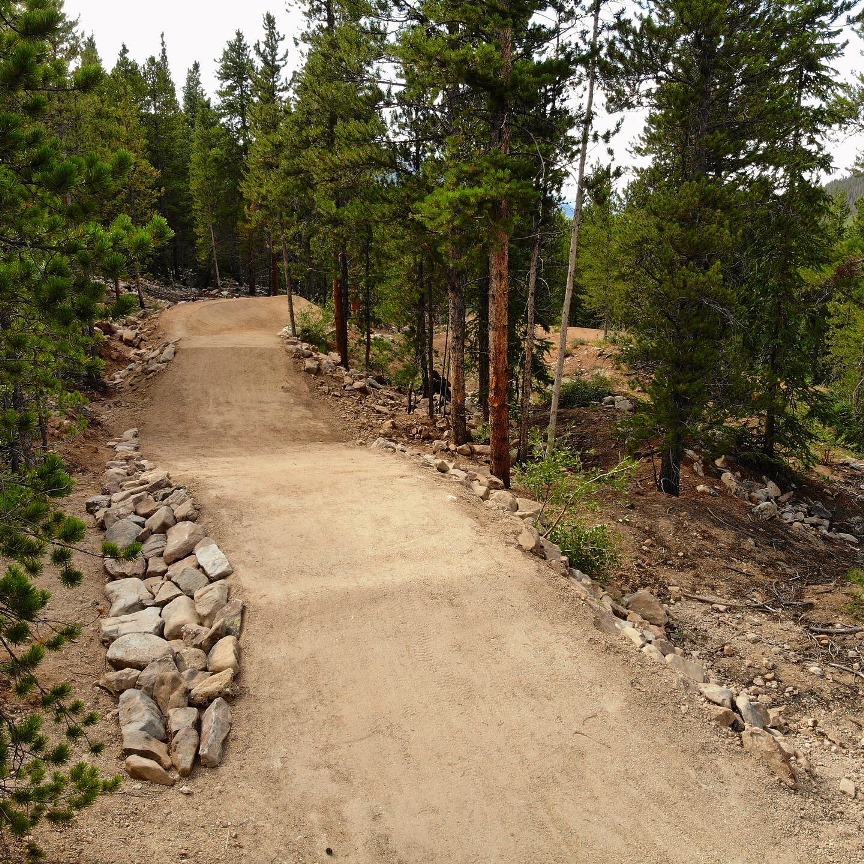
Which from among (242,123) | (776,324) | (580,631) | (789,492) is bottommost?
(789,492)

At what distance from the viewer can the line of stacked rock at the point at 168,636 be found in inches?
227

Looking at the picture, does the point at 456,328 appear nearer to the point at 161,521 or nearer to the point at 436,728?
the point at 161,521

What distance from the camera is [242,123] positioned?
4209 cm

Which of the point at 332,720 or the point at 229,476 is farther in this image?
the point at 229,476

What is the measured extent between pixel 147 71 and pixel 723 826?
5851 centimetres

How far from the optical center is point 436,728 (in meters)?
6.21

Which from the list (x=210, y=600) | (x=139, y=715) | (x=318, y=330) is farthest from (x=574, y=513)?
(x=318, y=330)

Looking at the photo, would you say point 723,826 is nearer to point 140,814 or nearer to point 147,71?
point 140,814

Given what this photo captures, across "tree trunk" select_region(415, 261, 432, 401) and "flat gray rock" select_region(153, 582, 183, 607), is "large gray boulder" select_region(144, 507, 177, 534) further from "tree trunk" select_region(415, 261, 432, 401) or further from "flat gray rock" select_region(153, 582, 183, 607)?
"tree trunk" select_region(415, 261, 432, 401)

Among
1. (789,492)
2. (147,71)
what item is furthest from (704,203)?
(147,71)

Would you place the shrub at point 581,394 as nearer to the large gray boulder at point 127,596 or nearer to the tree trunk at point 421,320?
the tree trunk at point 421,320

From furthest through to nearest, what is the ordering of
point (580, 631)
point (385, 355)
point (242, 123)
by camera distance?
point (242, 123) → point (385, 355) → point (580, 631)

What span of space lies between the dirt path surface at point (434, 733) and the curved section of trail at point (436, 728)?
0.02 metres

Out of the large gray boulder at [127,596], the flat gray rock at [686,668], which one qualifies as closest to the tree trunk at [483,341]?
the flat gray rock at [686,668]
